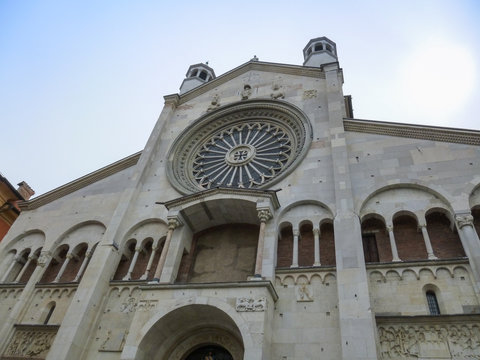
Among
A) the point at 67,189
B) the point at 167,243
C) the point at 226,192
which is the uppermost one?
the point at 67,189

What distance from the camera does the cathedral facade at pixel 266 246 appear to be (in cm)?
938

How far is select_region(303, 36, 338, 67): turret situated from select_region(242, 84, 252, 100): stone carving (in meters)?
4.72

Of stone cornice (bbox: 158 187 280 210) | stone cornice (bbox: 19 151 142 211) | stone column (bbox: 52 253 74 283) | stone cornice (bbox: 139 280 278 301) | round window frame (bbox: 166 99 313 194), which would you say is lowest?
stone cornice (bbox: 139 280 278 301)

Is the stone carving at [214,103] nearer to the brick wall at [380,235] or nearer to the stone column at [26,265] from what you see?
the brick wall at [380,235]

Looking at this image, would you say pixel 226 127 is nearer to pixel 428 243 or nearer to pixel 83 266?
pixel 83 266

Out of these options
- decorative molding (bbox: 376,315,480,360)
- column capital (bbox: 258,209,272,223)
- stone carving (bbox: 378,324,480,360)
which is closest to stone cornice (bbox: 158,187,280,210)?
column capital (bbox: 258,209,272,223)

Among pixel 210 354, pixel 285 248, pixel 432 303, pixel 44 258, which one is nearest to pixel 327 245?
pixel 285 248

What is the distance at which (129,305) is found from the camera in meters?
12.0

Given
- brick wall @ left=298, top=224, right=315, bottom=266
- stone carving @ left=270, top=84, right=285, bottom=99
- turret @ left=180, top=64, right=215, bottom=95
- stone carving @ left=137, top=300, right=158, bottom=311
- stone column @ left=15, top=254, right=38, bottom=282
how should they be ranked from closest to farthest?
1. stone carving @ left=137, top=300, right=158, bottom=311
2. brick wall @ left=298, top=224, right=315, bottom=266
3. stone column @ left=15, top=254, right=38, bottom=282
4. stone carving @ left=270, top=84, right=285, bottom=99
5. turret @ left=180, top=64, right=215, bottom=95

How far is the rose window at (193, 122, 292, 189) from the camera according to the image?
1523 cm

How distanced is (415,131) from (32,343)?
597 inches

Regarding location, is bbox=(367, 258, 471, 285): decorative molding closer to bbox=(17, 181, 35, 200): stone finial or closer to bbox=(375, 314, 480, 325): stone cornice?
bbox=(375, 314, 480, 325): stone cornice

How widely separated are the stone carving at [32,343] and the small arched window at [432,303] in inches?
453

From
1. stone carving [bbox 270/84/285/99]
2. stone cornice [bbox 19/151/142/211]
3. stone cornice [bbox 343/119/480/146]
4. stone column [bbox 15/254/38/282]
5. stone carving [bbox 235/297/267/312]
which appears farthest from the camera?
stone carving [bbox 270/84/285/99]
